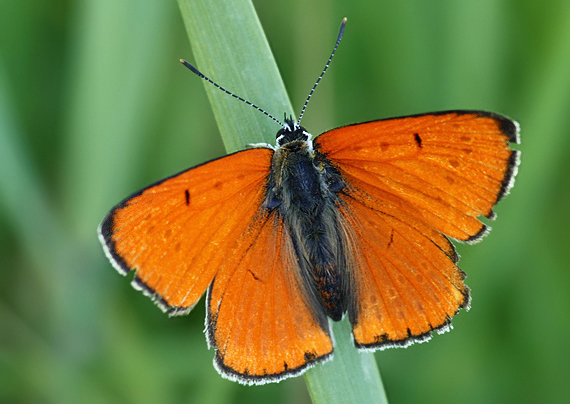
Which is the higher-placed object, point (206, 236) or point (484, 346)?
point (206, 236)

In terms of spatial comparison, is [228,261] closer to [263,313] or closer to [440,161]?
[263,313]

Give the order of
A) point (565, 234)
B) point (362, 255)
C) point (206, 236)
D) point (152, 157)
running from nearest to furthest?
1. point (206, 236)
2. point (362, 255)
3. point (565, 234)
4. point (152, 157)

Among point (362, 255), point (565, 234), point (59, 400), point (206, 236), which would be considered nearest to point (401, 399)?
point (362, 255)

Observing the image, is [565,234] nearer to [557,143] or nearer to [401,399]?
[557,143]

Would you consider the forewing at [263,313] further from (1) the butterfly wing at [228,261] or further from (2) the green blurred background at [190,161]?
(2) the green blurred background at [190,161]

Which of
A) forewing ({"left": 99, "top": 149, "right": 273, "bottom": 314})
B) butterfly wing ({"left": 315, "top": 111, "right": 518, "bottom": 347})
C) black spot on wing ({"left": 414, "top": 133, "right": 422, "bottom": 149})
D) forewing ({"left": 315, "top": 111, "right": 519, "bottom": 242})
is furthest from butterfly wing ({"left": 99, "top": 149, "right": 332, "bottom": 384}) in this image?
black spot on wing ({"left": 414, "top": 133, "right": 422, "bottom": 149})

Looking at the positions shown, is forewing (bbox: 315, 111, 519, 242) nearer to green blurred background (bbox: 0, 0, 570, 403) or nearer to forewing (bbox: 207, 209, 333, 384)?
forewing (bbox: 207, 209, 333, 384)
